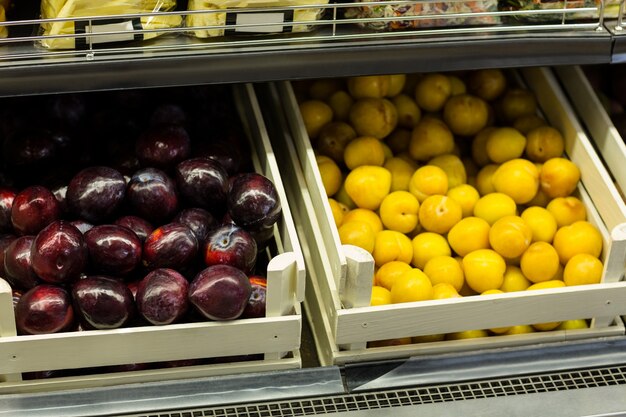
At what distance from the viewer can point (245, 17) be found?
5.36 feet

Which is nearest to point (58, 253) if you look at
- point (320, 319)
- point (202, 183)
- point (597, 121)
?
point (202, 183)

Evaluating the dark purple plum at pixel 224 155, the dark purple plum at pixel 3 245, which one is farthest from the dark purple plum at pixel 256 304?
the dark purple plum at pixel 3 245

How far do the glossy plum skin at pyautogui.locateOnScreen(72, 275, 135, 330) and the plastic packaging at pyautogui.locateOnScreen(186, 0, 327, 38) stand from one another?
1.59 feet

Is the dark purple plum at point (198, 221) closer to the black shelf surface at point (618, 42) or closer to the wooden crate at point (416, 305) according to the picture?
the wooden crate at point (416, 305)

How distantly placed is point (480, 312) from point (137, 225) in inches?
25.6

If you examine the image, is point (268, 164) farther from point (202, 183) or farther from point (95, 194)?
point (95, 194)

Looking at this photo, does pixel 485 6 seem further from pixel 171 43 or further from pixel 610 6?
pixel 171 43

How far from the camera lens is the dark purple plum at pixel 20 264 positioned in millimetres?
1541

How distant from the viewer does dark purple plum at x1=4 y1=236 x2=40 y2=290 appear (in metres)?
1.54

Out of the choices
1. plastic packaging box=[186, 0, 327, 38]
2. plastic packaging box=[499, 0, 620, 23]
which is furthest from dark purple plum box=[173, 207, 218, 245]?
plastic packaging box=[499, 0, 620, 23]

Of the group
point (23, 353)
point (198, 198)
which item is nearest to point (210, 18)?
point (198, 198)

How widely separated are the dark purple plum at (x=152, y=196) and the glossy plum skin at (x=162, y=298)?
0.58 feet

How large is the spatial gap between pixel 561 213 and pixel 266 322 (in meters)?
0.74

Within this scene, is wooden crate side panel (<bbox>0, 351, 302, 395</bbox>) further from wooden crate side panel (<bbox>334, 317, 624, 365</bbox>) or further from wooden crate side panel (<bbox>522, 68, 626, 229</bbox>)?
wooden crate side panel (<bbox>522, 68, 626, 229</bbox>)
